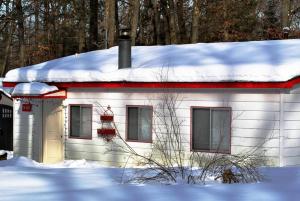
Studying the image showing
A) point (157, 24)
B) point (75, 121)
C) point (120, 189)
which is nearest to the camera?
point (120, 189)

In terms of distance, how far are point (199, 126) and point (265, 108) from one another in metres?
1.83

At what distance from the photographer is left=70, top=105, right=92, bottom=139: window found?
1549cm

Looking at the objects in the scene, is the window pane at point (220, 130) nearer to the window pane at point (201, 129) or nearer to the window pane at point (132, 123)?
the window pane at point (201, 129)

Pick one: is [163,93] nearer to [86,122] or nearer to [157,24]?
[86,122]

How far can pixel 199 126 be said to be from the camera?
13.3 metres

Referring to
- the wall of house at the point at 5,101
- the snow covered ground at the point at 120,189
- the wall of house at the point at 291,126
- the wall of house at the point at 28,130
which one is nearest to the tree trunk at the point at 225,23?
the wall of house at the point at 5,101

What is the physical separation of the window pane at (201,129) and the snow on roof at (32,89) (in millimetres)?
4506

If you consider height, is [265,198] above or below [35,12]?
below

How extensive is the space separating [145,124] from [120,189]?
7.24m

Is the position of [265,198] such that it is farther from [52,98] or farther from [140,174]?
[52,98]

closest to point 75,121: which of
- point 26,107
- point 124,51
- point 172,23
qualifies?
point 26,107

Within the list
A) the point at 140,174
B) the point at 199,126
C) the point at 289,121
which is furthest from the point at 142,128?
the point at 140,174

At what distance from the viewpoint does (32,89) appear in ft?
51.1

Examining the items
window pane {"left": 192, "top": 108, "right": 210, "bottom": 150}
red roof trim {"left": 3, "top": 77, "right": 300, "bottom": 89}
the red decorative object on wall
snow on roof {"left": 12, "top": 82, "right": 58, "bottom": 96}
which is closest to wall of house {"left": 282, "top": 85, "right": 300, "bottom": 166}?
red roof trim {"left": 3, "top": 77, "right": 300, "bottom": 89}
